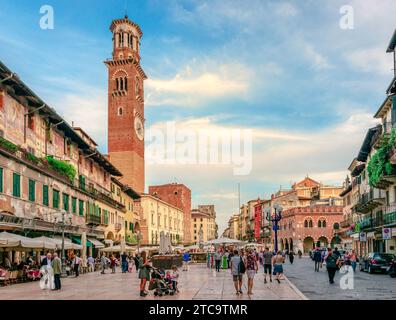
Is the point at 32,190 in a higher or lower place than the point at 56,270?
higher

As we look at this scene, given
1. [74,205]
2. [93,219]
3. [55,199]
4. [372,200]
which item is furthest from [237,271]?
[372,200]

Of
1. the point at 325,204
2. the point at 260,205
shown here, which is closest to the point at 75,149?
the point at 325,204

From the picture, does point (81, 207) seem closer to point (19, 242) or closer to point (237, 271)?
point (19, 242)

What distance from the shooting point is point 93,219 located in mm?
47594

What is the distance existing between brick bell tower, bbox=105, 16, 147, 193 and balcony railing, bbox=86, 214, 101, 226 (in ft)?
119

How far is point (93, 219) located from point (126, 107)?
44.1 m

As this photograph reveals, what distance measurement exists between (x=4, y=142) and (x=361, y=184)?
4485cm

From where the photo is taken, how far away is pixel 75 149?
4409 centimetres

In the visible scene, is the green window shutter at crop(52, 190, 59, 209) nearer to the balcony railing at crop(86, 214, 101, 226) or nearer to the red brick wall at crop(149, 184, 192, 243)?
the balcony railing at crop(86, 214, 101, 226)

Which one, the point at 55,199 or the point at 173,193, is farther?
the point at 173,193

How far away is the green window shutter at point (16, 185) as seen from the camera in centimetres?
2881

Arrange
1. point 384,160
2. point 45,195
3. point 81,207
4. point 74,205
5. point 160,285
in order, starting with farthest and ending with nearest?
point 81,207 → point 74,205 → point 384,160 → point 45,195 → point 160,285

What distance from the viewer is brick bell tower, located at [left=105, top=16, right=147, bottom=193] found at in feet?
288
